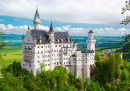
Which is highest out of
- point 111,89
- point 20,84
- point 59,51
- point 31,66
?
point 59,51

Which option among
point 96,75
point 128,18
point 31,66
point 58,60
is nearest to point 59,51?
point 58,60

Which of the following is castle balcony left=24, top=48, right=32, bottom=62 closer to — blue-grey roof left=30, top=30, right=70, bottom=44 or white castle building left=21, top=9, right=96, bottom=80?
white castle building left=21, top=9, right=96, bottom=80

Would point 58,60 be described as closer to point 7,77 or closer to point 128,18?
point 7,77

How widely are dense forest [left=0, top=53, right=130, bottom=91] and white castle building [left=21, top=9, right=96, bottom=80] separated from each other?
213 centimetres

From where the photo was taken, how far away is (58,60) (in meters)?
63.4

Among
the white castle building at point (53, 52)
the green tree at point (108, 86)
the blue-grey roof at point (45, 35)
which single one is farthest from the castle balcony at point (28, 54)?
the green tree at point (108, 86)

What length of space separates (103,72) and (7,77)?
34.5 m

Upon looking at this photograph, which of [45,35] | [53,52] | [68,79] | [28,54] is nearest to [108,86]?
[68,79]

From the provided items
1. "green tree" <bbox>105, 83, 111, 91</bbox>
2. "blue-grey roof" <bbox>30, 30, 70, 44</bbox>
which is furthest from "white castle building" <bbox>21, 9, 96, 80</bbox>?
"green tree" <bbox>105, 83, 111, 91</bbox>

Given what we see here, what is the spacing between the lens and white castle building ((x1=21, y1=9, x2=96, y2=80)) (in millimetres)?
58188

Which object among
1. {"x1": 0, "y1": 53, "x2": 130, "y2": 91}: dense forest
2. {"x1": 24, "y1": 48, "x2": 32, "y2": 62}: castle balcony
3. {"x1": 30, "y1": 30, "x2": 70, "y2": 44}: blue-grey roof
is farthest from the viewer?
{"x1": 30, "y1": 30, "x2": 70, "y2": 44}: blue-grey roof

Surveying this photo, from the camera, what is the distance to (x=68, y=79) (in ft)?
208

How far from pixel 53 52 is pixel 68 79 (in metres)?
10.9

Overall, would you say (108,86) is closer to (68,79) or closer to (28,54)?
(68,79)
